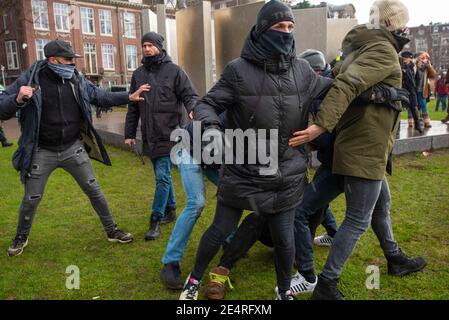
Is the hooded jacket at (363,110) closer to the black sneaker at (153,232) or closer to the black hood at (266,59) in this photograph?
the black hood at (266,59)

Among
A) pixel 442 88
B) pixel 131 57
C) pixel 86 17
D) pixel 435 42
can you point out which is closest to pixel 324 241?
pixel 442 88

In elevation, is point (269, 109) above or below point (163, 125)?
above

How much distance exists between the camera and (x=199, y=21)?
855 centimetres

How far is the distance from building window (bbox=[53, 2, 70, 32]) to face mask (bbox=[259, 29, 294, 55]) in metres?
49.2

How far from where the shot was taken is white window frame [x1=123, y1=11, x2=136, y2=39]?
52.3 meters

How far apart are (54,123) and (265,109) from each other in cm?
222

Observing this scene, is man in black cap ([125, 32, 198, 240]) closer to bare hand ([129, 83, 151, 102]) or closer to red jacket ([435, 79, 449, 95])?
bare hand ([129, 83, 151, 102])

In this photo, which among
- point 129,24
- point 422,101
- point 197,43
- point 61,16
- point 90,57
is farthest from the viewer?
point 129,24

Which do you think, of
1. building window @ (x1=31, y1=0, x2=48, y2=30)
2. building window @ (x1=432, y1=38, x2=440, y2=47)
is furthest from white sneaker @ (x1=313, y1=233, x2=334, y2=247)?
building window @ (x1=432, y1=38, x2=440, y2=47)

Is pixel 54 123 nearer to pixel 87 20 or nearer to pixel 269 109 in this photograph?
pixel 269 109

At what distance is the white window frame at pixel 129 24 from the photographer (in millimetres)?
52275

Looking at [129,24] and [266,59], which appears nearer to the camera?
[266,59]

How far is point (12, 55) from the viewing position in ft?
147
